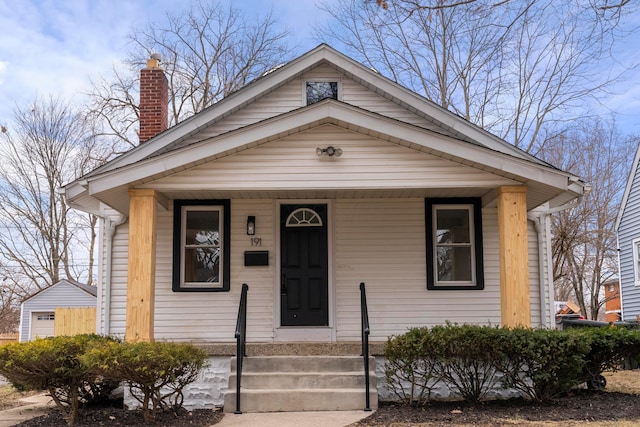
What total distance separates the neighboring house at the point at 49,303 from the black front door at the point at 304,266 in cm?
1738

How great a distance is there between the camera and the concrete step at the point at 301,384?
793 cm

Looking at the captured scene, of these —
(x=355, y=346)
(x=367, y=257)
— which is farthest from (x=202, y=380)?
(x=367, y=257)

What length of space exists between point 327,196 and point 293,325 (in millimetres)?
2061

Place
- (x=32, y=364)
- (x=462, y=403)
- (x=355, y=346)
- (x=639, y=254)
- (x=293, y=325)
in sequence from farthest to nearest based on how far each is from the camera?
(x=639, y=254), (x=293, y=325), (x=355, y=346), (x=462, y=403), (x=32, y=364)

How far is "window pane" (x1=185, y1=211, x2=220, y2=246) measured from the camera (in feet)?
34.3

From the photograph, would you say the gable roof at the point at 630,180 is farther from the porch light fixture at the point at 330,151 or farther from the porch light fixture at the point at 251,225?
the porch light fixture at the point at 330,151

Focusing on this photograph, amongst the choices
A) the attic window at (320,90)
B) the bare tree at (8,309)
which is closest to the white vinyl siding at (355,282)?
the attic window at (320,90)

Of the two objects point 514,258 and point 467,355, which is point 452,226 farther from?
point 467,355

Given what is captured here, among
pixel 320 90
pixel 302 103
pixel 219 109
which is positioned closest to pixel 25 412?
pixel 219 109

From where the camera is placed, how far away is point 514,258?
8492 millimetres

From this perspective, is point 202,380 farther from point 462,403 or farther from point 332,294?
point 462,403

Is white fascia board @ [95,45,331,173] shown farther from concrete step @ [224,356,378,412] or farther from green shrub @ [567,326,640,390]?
green shrub @ [567,326,640,390]

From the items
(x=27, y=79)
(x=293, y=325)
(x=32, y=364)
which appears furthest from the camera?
(x=27, y=79)

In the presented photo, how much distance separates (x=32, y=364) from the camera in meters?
7.16
